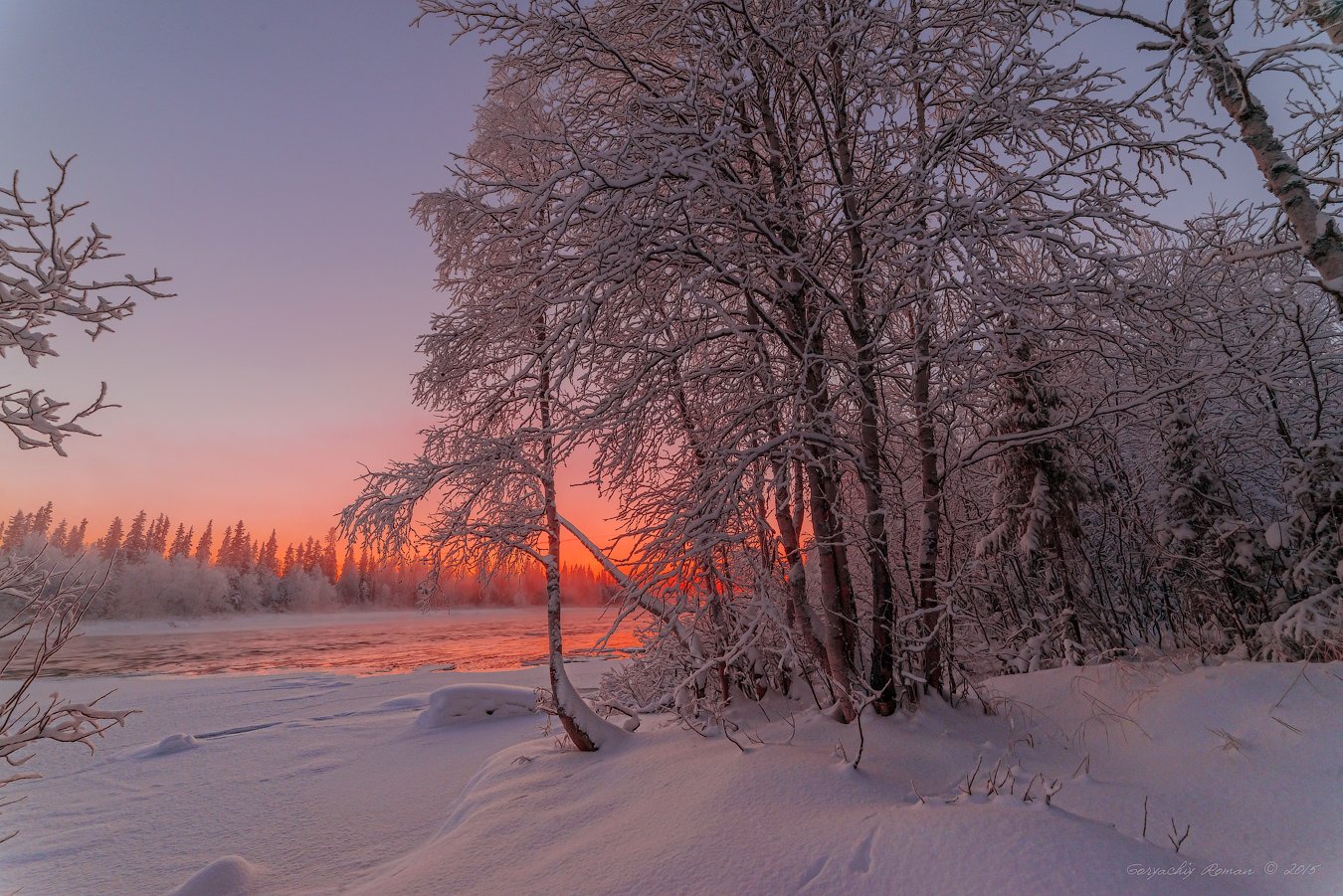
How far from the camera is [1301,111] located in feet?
17.4

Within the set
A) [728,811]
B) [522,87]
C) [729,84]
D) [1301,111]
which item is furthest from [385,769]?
[1301,111]

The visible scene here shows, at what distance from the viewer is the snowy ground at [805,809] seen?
2.75 metres

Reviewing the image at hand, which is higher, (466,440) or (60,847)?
(466,440)

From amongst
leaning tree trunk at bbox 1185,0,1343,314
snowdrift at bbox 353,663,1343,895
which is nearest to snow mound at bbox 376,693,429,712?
snowdrift at bbox 353,663,1343,895

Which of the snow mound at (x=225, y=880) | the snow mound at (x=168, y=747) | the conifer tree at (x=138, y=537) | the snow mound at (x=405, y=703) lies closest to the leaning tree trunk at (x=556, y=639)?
the snow mound at (x=225, y=880)

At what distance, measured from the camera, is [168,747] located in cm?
959

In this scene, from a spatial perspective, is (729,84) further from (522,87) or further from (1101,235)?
(522,87)

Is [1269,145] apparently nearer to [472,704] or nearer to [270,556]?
[472,704]

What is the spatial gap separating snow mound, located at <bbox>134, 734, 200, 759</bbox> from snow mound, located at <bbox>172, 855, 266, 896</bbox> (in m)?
6.71

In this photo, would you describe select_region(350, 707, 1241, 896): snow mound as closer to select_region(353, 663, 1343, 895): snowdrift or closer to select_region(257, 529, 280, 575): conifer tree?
select_region(353, 663, 1343, 895): snowdrift

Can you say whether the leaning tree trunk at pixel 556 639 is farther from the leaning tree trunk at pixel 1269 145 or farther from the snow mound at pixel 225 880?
the leaning tree trunk at pixel 1269 145

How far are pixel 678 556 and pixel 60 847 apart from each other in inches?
294

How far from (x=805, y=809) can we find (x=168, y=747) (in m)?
11.5

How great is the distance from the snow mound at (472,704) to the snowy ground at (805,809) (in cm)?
189
